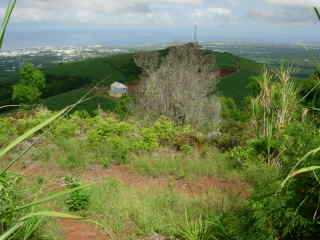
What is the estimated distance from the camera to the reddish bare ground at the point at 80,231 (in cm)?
393

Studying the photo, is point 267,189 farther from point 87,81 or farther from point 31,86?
point 87,81

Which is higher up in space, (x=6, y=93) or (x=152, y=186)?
(x=152, y=186)

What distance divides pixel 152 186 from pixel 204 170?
1036mm

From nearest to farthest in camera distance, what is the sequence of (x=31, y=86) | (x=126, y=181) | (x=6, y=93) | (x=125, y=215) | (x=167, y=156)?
(x=125, y=215), (x=126, y=181), (x=167, y=156), (x=31, y=86), (x=6, y=93)

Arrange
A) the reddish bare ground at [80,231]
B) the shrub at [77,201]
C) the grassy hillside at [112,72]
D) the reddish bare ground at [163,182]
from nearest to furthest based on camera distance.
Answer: the reddish bare ground at [80,231]
the shrub at [77,201]
the reddish bare ground at [163,182]
the grassy hillside at [112,72]

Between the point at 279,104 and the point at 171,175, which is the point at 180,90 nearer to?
the point at 279,104

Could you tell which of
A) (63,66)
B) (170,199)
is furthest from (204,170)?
(63,66)

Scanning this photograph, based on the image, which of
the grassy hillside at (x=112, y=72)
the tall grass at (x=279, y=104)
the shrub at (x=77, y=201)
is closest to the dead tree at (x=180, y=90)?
the tall grass at (x=279, y=104)

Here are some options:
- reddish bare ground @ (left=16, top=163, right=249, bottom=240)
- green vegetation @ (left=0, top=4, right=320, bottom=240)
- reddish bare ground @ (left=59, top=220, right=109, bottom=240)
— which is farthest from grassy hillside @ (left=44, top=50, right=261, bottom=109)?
reddish bare ground @ (left=59, top=220, right=109, bottom=240)

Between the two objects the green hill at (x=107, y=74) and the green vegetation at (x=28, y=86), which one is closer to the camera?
the green vegetation at (x=28, y=86)

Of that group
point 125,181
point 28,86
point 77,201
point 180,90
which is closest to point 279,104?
point 125,181

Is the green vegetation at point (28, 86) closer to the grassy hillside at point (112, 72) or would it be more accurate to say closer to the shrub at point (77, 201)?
the grassy hillside at point (112, 72)

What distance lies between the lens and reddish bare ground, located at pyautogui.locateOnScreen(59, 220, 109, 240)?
3.93m

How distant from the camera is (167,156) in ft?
23.7
